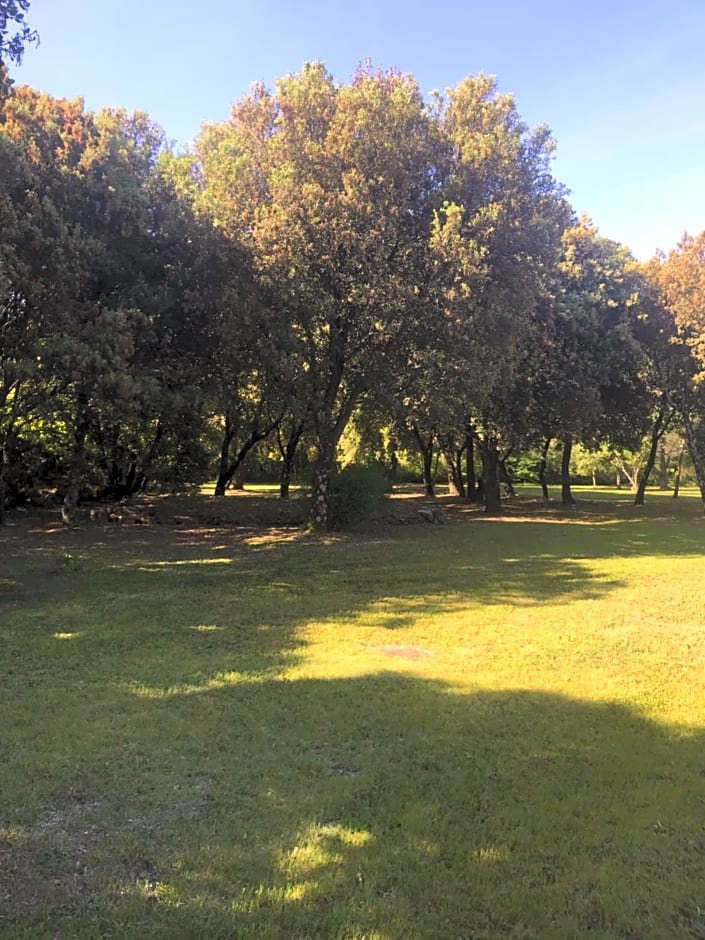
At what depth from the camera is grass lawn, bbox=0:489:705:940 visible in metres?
2.83

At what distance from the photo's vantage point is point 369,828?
3432mm

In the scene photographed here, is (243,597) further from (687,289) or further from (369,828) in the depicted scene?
(687,289)

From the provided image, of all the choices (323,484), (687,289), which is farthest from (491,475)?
(323,484)

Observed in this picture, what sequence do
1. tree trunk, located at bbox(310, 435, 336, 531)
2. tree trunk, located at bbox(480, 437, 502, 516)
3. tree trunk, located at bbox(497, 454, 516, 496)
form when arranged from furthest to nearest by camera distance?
tree trunk, located at bbox(497, 454, 516, 496) < tree trunk, located at bbox(480, 437, 502, 516) < tree trunk, located at bbox(310, 435, 336, 531)

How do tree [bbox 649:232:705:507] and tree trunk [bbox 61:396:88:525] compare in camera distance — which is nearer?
tree trunk [bbox 61:396:88:525]

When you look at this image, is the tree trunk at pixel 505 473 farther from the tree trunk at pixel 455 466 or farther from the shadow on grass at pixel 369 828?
the shadow on grass at pixel 369 828

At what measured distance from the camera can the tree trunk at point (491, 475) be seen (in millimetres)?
26000

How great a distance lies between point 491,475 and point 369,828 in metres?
23.6

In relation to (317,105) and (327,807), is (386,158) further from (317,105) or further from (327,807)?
(327,807)

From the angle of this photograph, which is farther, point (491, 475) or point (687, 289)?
point (491, 475)

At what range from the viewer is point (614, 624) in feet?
26.4

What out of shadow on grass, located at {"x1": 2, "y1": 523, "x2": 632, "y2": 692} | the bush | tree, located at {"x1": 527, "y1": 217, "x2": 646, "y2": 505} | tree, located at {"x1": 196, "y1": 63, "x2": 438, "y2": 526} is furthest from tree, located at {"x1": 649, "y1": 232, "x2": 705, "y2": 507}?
the bush

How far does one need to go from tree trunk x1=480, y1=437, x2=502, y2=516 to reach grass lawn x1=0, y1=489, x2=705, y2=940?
16.5 m

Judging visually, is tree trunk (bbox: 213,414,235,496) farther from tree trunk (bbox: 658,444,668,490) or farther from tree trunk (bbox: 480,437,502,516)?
tree trunk (bbox: 658,444,668,490)
